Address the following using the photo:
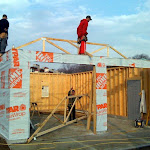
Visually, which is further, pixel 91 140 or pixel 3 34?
pixel 3 34

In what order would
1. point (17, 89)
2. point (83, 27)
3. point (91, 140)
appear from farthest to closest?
1. point (83, 27)
2. point (91, 140)
3. point (17, 89)

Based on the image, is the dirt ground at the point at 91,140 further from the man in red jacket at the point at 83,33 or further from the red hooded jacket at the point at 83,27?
the red hooded jacket at the point at 83,27

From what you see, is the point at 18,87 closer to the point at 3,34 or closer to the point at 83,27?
the point at 3,34

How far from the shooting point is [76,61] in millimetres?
7781

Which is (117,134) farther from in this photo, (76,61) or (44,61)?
(44,61)

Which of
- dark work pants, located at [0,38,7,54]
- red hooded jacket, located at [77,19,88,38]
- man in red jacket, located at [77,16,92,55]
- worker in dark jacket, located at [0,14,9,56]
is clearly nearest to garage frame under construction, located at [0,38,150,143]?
man in red jacket, located at [77,16,92,55]

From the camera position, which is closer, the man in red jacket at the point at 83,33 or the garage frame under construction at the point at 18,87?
the garage frame under construction at the point at 18,87

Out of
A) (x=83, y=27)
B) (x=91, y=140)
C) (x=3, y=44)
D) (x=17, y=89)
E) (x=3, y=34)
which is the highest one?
(x=83, y=27)

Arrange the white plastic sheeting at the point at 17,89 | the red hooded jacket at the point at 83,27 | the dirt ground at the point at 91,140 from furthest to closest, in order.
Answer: the red hooded jacket at the point at 83,27 → the white plastic sheeting at the point at 17,89 → the dirt ground at the point at 91,140

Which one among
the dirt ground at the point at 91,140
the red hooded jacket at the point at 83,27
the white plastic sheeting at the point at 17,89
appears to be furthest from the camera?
the red hooded jacket at the point at 83,27

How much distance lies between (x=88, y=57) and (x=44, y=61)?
6.06 feet

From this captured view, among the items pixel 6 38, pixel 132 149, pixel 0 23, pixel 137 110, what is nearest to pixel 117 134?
pixel 132 149

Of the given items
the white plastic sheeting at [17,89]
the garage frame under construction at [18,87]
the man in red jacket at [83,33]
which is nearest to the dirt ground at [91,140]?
the garage frame under construction at [18,87]

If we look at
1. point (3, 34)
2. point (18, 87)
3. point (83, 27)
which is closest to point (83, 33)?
point (83, 27)
